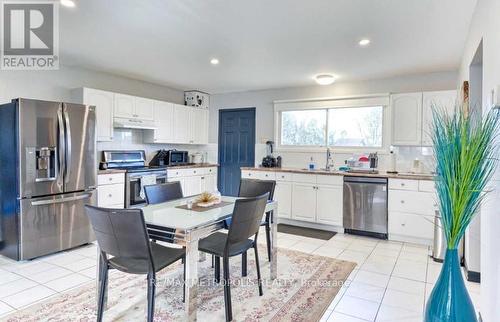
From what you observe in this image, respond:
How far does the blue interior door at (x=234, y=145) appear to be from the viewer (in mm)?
→ 6414

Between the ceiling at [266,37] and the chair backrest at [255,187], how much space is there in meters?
1.59

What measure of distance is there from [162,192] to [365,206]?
2.89m

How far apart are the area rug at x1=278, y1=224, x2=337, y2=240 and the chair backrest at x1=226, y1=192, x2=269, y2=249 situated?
2.33 m

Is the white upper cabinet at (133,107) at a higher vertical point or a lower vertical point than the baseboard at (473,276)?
higher

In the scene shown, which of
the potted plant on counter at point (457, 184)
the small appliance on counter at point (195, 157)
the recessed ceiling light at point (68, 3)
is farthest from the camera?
the small appliance on counter at point (195, 157)

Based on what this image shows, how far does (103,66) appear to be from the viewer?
4.61 meters

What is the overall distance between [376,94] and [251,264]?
345cm

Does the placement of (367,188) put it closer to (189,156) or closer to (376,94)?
(376,94)

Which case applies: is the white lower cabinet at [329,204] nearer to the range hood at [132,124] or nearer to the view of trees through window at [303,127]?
the view of trees through window at [303,127]

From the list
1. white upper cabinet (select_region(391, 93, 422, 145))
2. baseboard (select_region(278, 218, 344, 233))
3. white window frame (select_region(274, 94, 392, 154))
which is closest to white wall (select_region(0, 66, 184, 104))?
white window frame (select_region(274, 94, 392, 154))

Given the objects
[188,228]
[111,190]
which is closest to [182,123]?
[111,190]

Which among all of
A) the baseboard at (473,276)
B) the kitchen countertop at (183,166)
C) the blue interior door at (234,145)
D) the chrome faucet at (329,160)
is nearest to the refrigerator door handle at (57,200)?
the kitchen countertop at (183,166)

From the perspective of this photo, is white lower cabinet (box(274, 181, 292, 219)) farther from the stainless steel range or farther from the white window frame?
the stainless steel range

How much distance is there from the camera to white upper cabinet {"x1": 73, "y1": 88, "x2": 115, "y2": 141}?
445 cm
